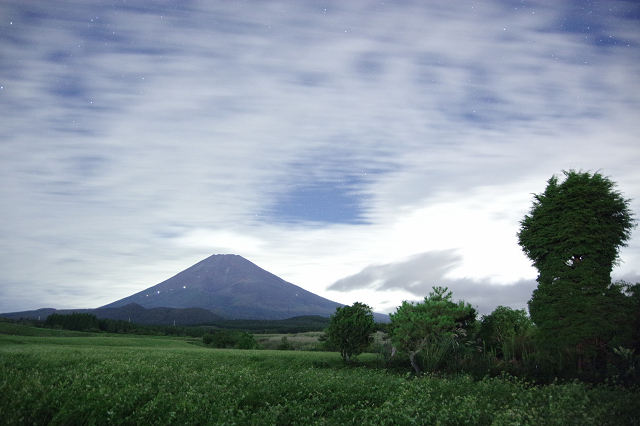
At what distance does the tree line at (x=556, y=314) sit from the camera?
754 inches

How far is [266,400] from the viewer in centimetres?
1190

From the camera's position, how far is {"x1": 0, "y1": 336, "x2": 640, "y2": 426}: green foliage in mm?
9883

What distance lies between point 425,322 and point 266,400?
1103cm

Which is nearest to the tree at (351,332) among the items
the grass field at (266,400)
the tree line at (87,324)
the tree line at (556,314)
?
the tree line at (556,314)

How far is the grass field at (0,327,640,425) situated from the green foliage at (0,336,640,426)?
0.03 meters

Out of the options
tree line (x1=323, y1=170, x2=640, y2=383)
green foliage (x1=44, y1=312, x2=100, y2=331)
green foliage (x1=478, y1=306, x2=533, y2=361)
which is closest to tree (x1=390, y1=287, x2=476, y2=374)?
tree line (x1=323, y1=170, x2=640, y2=383)

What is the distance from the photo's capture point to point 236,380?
551 inches

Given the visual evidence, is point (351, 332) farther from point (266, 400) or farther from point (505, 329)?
point (505, 329)

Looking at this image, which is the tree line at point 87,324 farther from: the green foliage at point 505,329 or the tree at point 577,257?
the tree at point 577,257

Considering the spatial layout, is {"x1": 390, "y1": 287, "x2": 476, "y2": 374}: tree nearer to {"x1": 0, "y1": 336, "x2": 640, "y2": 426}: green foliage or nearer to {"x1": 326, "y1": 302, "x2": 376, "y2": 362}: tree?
{"x1": 326, "y1": 302, "x2": 376, "y2": 362}: tree

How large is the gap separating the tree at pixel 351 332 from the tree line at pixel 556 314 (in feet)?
0.18

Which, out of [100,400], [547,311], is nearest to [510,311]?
[547,311]

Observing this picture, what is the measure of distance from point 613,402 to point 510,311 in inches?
793

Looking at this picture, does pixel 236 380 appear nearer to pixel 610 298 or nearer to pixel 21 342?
pixel 610 298
